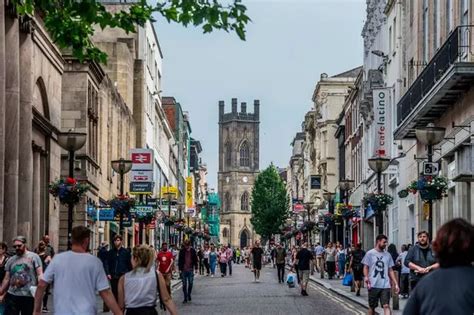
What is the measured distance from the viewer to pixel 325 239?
10381 cm

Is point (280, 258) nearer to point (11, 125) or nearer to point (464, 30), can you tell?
point (11, 125)

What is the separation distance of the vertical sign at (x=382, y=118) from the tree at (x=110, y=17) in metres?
37.4

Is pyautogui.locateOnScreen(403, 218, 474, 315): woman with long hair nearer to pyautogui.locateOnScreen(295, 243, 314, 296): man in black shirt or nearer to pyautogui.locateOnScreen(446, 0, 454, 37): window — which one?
pyautogui.locateOnScreen(446, 0, 454, 37): window

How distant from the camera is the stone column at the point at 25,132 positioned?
116ft

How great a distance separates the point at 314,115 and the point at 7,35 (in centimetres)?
8675

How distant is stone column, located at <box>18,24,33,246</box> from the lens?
1389 inches

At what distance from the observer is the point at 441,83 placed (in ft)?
102

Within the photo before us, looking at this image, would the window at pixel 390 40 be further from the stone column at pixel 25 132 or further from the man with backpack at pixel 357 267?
the stone column at pixel 25 132

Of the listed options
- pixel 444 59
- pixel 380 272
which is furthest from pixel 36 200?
pixel 380 272

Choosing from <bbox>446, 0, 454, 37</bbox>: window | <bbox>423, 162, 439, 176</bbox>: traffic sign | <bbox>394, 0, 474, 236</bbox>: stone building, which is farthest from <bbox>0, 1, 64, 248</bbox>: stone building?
<bbox>446, 0, 454, 37</bbox>: window

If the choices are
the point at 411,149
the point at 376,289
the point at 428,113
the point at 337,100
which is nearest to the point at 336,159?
the point at 337,100

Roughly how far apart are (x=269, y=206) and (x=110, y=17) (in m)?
167

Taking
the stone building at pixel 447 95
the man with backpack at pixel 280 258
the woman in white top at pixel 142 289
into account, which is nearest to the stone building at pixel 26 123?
the stone building at pixel 447 95

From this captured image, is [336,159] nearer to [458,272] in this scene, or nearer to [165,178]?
[165,178]
